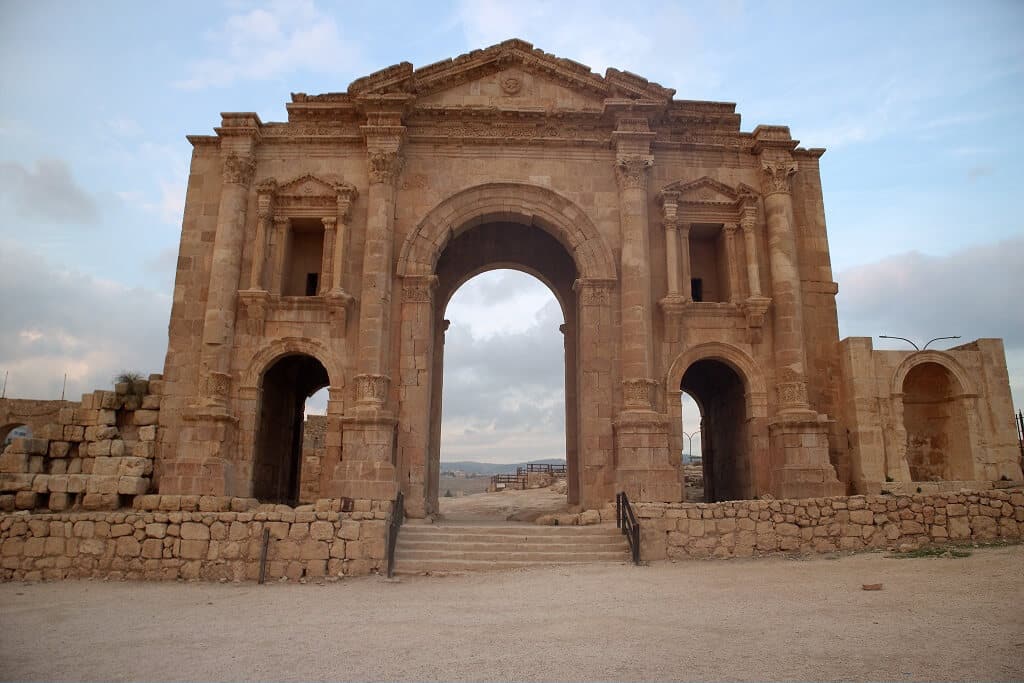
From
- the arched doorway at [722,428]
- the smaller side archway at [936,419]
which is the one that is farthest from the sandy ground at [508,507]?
the smaller side archway at [936,419]

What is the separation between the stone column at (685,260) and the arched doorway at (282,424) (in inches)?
354

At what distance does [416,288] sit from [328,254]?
2.19 meters

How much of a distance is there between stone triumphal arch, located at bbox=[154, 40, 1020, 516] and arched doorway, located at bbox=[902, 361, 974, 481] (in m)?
0.05

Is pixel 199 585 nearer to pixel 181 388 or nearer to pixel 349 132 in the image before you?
pixel 181 388

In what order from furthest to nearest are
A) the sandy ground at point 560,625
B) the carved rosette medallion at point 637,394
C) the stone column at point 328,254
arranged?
the stone column at point 328,254 → the carved rosette medallion at point 637,394 → the sandy ground at point 560,625

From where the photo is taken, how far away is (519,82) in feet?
53.0

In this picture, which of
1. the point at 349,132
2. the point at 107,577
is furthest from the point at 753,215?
the point at 107,577

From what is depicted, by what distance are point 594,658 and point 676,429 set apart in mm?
8677

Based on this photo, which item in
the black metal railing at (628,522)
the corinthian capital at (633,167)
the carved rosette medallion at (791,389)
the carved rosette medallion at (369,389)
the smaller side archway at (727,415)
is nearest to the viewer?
the black metal railing at (628,522)

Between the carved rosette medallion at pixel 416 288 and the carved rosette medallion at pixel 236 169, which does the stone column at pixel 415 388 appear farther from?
the carved rosette medallion at pixel 236 169

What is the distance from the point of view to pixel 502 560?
37.8 feet

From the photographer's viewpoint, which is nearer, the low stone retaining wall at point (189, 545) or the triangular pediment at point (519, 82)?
the low stone retaining wall at point (189, 545)

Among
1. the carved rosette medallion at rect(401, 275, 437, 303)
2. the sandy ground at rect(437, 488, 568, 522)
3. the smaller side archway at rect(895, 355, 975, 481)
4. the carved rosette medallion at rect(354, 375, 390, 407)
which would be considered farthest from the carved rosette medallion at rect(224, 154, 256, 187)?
the smaller side archway at rect(895, 355, 975, 481)

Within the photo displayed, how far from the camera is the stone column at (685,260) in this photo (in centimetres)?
1551
